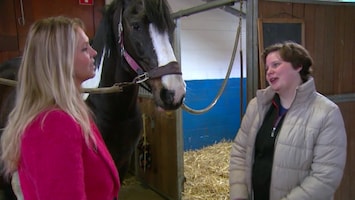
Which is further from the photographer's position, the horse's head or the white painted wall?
the white painted wall

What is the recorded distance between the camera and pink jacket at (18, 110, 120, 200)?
628mm

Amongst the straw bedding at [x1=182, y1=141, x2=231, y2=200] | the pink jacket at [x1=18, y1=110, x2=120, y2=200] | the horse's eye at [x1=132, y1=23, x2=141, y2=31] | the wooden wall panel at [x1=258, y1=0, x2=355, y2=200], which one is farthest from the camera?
the straw bedding at [x1=182, y1=141, x2=231, y2=200]

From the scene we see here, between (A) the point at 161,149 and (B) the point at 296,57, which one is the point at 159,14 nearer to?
(B) the point at 296,57

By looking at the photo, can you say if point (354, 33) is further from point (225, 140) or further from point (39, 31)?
point (225, 140)

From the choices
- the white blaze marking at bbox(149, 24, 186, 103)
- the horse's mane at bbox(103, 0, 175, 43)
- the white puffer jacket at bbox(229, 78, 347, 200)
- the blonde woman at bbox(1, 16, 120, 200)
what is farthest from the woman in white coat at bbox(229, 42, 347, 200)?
the blonde woman at bbox(1, 16, 120, 200)

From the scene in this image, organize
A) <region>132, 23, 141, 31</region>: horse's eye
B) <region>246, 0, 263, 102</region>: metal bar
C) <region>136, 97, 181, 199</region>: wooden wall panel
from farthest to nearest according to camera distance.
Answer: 1. <region>136, 97, 181, 199</region>: wooden wall panel
2. <region>246, 0, 263, 102</region>: metal bar
3. <region>132, 23, 141, 31</region>: horse's eye

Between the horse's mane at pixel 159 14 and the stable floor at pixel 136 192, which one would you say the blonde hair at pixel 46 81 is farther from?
the stable floor at pixel 136 192

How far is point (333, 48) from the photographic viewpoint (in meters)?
1.84

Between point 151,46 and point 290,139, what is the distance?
687 millimetres

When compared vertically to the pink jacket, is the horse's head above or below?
above

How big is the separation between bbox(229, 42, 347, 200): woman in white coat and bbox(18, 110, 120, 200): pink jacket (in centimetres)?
81

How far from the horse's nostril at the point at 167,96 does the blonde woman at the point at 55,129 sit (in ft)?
1.58

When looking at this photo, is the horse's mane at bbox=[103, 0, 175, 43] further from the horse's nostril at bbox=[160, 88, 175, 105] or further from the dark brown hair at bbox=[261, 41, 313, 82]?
the dark brown hair at bbox=[261, 41, 313, 82]

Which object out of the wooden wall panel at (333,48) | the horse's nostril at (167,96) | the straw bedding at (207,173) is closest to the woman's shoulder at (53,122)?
the horse's nostril at (167,96)
